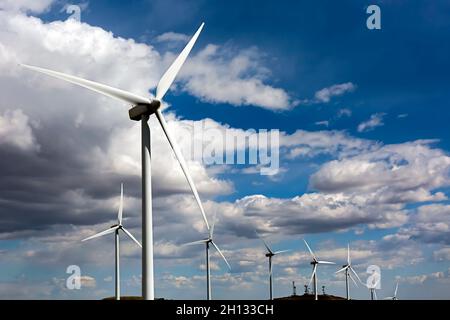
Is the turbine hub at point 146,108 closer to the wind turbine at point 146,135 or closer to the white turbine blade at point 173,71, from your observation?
the wind turbine at point 146,135

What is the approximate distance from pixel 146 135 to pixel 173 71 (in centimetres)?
1066

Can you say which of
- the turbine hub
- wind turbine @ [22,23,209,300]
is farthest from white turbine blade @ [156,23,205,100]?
the turbine hub

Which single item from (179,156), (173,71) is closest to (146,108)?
(179,156)

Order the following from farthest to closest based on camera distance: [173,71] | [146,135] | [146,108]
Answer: [173,71] < [146,108] < [146,135]

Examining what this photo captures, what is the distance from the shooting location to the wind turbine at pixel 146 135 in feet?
166

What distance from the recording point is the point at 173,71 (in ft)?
204

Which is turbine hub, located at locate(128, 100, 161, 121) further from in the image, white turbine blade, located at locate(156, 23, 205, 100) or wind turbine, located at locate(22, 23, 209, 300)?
white turbine blade, located at locate(156, 23, 205, 100)

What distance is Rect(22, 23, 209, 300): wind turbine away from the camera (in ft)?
166

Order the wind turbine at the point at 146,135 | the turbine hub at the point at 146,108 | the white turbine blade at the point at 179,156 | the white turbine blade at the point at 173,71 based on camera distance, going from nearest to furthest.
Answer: the wind turbine at the point at 146,135, the white turbine blade at the point at 179,156, the turbine hub at the point at 146,108, the white turbine blade at the point at 173,71

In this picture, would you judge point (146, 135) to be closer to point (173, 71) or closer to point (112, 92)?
point (112, 92)

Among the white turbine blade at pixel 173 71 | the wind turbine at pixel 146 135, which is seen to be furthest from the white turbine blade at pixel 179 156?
the white turbine blade at pixel 173 71
